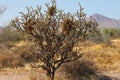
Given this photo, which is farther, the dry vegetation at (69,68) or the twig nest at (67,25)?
the dry vegetation at (69,68)

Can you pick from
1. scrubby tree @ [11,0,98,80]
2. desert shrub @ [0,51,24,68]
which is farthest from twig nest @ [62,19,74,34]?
desert shrub @ [0,51,24,68]

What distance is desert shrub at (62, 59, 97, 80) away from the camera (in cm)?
1686

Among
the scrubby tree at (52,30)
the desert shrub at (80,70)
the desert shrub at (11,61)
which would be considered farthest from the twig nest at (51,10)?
the desert shrub at (11,61)

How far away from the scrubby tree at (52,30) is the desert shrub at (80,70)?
1.95 m

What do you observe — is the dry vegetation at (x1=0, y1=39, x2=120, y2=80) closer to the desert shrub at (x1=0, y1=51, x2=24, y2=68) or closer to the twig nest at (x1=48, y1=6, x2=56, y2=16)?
the desert shrub at (x1=0, y1=51, x2=24, y2=68)

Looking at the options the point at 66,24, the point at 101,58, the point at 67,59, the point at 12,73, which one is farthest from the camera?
the point at 101,58

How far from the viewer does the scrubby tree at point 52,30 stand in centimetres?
1452

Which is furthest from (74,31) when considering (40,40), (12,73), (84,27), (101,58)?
(101,58)

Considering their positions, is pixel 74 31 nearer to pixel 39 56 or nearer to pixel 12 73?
pixel 39 56

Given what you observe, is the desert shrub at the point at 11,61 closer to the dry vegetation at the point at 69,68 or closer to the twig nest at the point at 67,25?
the dry vegetation at the point at 69,68

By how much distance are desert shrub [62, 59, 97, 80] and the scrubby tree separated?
1954 mm

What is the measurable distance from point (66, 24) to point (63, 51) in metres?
1.26

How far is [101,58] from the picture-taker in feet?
80.0

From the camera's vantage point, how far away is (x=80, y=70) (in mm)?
17844
